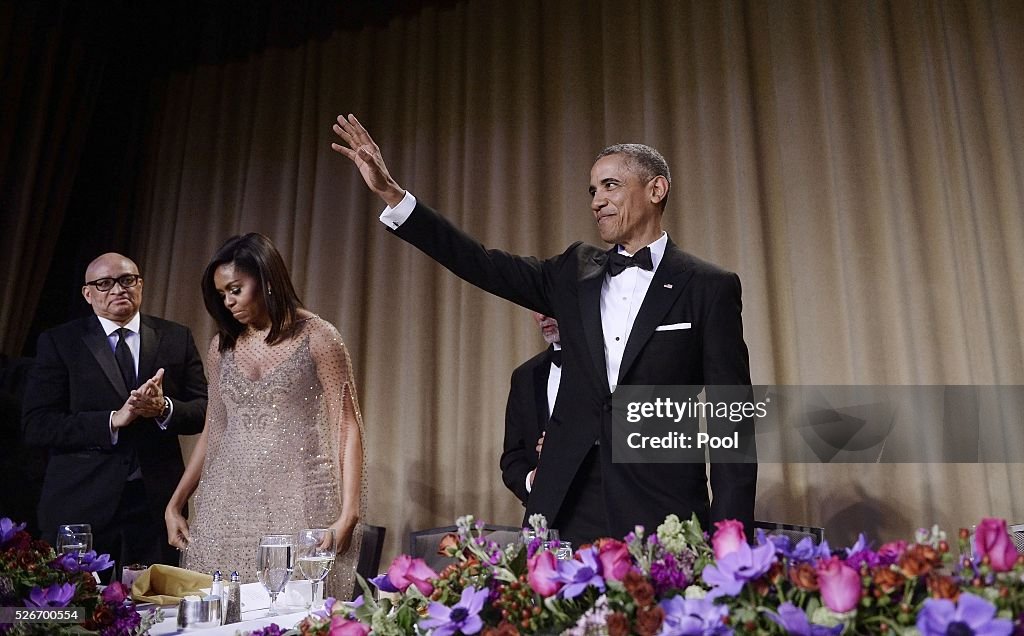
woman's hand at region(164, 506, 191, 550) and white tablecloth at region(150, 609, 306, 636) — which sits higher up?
woman's hand at region(164, 506, 191, 550)

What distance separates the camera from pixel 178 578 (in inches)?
63.8

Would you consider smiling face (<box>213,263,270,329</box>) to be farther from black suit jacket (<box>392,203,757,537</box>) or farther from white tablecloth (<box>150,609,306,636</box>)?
white tablecloth (<box>150,609,306,636</box>)

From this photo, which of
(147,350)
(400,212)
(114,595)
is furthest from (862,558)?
(147,350)

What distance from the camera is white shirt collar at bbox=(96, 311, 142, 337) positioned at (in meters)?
3.00

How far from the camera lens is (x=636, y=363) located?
72.1 inches

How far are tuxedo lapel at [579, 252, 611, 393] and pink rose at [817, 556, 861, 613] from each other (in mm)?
1171

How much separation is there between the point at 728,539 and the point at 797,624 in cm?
10

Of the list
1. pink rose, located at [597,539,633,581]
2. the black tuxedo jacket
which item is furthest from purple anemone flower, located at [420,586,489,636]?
the black tuxedo jacket

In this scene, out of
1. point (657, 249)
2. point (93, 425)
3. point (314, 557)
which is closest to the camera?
point (314, 557)

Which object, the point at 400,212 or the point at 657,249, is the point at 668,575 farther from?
the point at 657,249

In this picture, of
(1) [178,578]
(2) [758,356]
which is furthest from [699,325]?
(2) [758,356]

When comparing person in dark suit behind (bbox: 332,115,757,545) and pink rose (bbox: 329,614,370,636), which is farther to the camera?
person in dark suit behind (bbox: 332,115,757,545)

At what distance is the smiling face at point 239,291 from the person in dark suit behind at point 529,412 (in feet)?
3.47

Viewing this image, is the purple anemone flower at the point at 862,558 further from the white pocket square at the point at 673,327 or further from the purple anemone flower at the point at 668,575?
the white pocket square at the point at 673,327
